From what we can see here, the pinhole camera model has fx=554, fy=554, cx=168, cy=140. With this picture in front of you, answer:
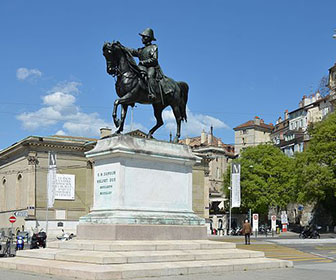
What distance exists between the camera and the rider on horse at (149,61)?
20.1 meters

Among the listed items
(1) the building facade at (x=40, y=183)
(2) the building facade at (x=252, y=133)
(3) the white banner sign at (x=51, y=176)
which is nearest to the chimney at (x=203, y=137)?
(2) the building facade at (x=252, y=133)

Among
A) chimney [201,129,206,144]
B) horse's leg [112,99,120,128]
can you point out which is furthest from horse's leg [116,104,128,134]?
chimney [201,129,206,144]

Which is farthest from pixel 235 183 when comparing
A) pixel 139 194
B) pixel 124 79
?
pixel 139 194

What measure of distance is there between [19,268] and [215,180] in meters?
119

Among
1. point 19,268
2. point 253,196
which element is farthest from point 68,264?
point 253,196

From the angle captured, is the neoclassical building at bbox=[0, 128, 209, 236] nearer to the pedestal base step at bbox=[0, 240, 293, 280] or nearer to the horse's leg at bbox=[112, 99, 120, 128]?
the horse's leg at bbox=[112, 99, 120, 128]

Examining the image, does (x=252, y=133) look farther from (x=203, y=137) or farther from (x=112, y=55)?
(x=112, y=55)

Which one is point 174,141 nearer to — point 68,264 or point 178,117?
point 178,117

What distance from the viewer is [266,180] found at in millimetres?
87688

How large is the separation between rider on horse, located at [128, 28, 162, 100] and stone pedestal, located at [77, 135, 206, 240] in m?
2.20

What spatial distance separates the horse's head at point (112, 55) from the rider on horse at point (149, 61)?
0.82 m

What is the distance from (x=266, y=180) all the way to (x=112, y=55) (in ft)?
232

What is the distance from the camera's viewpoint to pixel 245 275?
632 inches

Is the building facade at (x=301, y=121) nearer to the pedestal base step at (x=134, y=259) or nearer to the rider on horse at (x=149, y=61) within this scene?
the rider on horse at (x=149, y=61)
